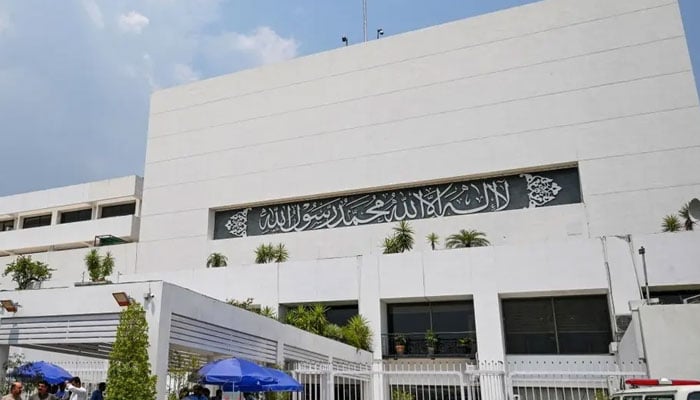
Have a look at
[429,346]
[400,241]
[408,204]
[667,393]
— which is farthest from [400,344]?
[667,393]

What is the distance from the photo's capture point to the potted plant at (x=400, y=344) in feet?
73.0

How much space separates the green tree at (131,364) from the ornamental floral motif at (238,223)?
19.8 m

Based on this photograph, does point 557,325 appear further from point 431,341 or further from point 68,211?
point 68,211

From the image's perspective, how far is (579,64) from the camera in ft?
83.5

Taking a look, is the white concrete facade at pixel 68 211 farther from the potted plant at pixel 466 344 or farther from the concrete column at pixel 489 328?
the concrete column at pixel 489 328

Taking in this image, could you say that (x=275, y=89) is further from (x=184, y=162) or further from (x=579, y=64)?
Result: (x=579, y=64)

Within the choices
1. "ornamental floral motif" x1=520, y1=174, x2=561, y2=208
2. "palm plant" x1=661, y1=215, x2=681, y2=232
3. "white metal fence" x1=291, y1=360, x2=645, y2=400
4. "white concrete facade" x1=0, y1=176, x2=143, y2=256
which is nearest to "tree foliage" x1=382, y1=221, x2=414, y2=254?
"white metal fence" x1=291, y1=360, x2=645, y2=400

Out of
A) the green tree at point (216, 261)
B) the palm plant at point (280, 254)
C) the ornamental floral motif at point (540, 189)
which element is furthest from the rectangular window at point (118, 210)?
the ornamental floral motif at point (540, 189)

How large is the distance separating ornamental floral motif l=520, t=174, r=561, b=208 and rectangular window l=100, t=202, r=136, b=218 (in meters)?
23.4

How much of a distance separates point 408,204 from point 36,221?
1032 inches

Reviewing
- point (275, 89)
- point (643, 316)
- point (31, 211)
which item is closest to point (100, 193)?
point (31, 211)

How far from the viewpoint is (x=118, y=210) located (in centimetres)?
3628

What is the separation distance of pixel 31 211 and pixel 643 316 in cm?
3679

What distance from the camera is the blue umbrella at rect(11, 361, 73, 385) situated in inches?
420
